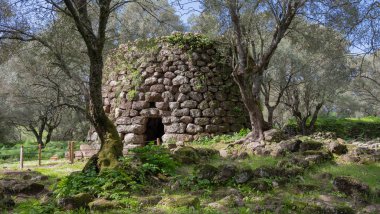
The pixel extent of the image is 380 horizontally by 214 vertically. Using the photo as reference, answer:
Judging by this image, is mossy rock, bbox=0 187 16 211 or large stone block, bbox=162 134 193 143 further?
Result: large stone block, bbox=162 134 193 143

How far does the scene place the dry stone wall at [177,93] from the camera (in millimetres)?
12258

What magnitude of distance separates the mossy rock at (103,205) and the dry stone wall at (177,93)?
6818mm

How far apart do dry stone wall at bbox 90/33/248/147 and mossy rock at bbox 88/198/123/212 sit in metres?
6.82

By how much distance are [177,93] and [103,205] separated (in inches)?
305

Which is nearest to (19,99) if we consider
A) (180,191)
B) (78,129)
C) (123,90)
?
(78,129)

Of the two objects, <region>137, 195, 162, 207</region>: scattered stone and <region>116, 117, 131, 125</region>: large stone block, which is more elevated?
<region>116, 117, 131, 125</region>: large stone block

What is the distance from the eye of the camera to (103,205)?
16.7 feet

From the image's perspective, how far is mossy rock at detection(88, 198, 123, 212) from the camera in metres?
5.04

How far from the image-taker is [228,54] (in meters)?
13.1

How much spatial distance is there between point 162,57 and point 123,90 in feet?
6.15

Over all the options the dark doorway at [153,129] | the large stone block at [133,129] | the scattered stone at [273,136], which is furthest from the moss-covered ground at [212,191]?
the dark doorway at [153,129]

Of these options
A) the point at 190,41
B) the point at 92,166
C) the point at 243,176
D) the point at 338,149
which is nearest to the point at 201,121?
the point at 190,41

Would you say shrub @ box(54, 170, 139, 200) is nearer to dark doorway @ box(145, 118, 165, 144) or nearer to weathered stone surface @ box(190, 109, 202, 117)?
weathered stone surface @ box(190, 109, 202, 117)

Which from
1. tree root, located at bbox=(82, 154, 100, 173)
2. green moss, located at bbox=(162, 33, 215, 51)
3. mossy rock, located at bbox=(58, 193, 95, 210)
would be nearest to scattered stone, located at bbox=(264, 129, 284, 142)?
tree root, located at bbox=(82, 154, 100, 173)
